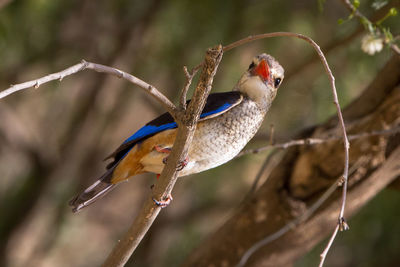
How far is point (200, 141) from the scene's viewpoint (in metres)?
2.37

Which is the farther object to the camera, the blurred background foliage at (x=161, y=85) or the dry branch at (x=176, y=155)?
the blurred background foliage at (x=161, y=85)

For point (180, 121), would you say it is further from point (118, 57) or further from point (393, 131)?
point (118, 57)

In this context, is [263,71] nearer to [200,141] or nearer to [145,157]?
[200,141]

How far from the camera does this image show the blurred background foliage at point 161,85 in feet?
14.9

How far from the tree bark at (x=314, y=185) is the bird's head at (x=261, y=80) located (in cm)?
50

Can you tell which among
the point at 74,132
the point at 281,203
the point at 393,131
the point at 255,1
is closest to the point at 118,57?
the point at 74,132

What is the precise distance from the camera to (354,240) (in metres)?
4.65

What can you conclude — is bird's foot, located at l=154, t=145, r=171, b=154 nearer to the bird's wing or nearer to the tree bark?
the bird's wing

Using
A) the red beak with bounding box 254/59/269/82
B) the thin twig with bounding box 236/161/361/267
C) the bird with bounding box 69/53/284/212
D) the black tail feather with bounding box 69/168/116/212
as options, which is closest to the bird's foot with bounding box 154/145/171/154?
the bird with bounding box 69/53/284/212

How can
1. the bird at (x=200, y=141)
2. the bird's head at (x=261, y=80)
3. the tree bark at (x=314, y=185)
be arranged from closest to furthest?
the bird at (x=200, y=141) < the bird's head at (x=261, y=80) < the tree bark at (x=314, y=185)

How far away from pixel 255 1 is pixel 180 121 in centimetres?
344

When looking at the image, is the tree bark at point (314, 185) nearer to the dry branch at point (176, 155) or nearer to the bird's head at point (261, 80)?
the bird's head at point (261, 80)

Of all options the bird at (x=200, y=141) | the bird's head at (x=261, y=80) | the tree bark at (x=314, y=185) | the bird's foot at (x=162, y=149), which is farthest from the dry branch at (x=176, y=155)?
the tree bark at (x=314, y=185)

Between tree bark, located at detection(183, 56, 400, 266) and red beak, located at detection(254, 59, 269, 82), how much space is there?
0.55 meters
